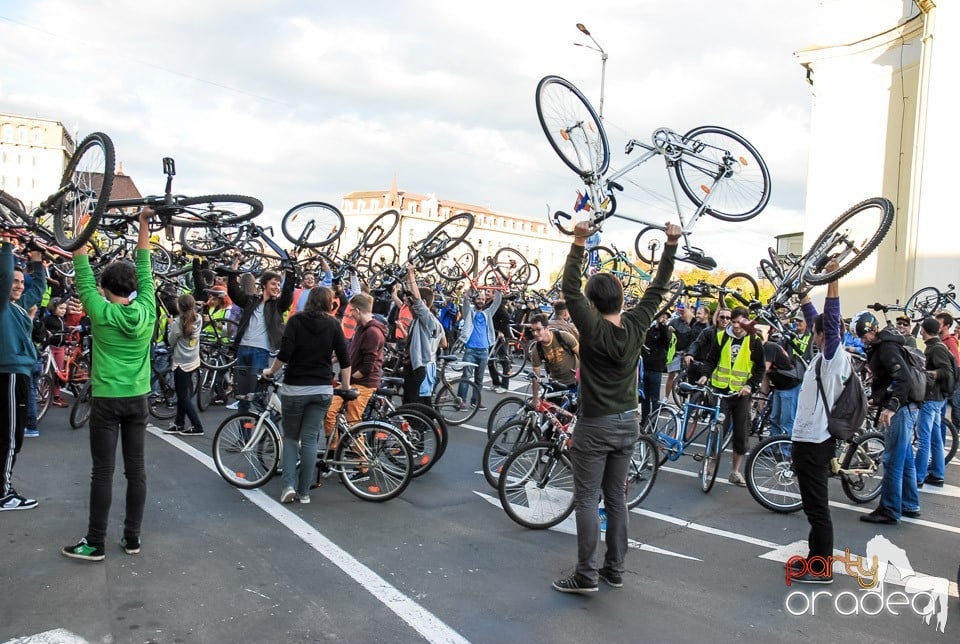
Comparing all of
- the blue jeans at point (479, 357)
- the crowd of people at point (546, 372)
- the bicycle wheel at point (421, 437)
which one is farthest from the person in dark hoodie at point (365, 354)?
the blue jeans at point (479, 357)

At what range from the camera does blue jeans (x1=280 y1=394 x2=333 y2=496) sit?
596cm

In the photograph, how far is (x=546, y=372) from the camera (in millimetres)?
7355

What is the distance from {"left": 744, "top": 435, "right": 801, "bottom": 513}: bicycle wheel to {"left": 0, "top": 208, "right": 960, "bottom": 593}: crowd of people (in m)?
0.31

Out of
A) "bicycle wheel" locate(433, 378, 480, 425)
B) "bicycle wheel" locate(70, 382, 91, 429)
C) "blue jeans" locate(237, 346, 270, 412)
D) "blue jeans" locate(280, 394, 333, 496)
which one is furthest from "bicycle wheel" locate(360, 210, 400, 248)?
"blue jeans" locate(280, 394, 333, 496)

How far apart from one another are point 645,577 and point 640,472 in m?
1.78

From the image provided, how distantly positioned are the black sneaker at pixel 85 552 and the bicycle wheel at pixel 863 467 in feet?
20.5

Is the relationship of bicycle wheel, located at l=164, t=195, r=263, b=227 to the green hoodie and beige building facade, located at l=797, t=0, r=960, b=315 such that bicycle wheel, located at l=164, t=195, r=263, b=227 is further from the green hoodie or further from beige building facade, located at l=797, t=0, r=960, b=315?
beige building facade, located at l=797, t=0, r=960, b=315

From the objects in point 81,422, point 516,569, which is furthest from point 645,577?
point 81,422

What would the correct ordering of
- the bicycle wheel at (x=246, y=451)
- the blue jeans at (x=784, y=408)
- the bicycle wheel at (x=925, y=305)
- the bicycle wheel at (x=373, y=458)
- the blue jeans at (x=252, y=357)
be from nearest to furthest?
the bicycle wheel at (x=373, y=458), the bicycle wheel at (x=246, y=451), the blue jeans at (x=784, y=408), the blue jeans at (x=252, y=357), the bicycle wheel at (x=925, y=305)

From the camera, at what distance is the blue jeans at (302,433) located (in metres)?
5.96

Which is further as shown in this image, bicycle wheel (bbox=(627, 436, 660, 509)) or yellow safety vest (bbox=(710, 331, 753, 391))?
yellow safety vest (bbox=(710, 331, 753, 391))

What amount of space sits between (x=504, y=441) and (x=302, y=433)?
1880 millimetres

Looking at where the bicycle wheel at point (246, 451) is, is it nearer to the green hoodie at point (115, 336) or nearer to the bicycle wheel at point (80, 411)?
the green hoodie at point (115, 336)

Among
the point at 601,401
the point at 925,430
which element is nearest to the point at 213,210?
the point at 601,401
